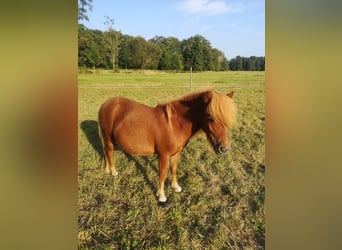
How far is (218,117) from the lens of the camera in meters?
1.41

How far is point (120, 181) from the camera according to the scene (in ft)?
5.11

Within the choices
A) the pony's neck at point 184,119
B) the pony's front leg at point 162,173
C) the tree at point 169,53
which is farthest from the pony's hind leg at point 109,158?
the tree at point 169,53

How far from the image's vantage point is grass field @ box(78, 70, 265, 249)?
146 cm

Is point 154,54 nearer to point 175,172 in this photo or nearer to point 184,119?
point 184,119

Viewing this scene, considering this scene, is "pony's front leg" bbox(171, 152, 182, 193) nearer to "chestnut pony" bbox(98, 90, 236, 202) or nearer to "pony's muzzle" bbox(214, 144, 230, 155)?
"chestnut pony" bbox(98, 90, 236, 202)

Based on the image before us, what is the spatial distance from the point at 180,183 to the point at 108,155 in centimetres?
46

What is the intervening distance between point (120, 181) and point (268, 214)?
34.3 inches

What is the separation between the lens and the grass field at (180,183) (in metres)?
1.46

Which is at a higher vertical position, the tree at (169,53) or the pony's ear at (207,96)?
the tree at (169,53)

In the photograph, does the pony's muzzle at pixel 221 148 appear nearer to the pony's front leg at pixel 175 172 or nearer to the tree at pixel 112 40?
the pony's front leg at pixel 175 172

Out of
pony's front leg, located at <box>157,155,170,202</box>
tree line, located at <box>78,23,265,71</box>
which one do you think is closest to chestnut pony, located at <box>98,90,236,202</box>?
pony's front leg, located at <box>157,155,170,202</box>

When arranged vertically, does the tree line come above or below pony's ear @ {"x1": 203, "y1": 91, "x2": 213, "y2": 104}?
above
